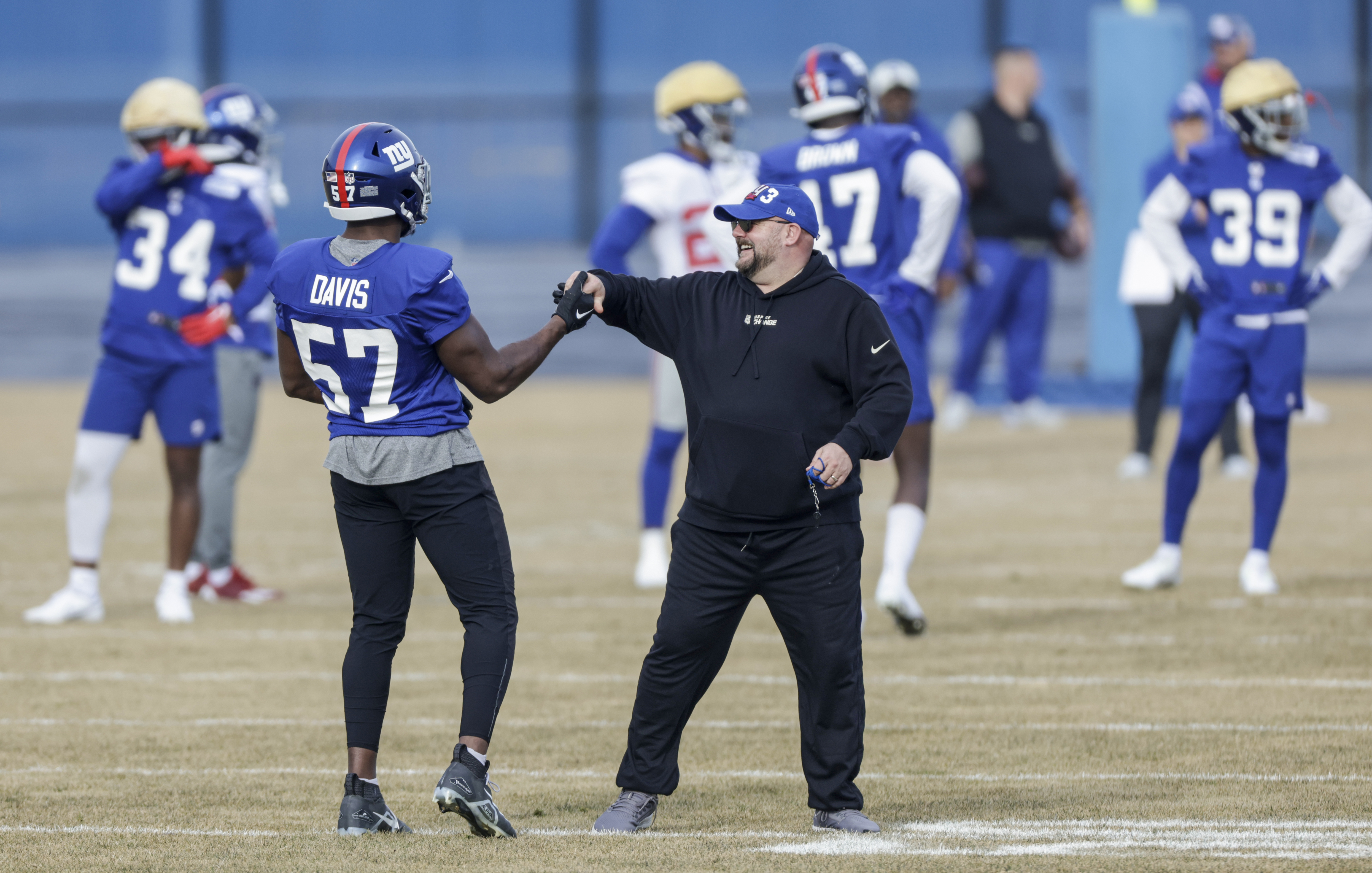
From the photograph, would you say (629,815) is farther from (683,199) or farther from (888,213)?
(683,199)

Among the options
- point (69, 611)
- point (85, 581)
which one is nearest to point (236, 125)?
point (85, 581)

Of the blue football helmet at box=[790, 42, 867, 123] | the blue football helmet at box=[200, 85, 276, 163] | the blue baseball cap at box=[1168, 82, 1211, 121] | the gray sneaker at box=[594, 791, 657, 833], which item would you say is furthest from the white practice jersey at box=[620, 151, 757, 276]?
the blue baseball cap at box=[1168, 82, 1211, 121]

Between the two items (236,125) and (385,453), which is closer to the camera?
(385,453)

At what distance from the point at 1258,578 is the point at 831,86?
2923 millimetres

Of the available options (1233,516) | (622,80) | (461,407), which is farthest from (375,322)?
(622,80)

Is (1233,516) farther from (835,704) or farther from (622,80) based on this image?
(622,80)

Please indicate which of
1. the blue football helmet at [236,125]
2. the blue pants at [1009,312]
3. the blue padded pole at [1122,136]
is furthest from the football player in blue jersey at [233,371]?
the blue padded pole at [1122,136]

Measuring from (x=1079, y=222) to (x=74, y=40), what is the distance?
24.7m

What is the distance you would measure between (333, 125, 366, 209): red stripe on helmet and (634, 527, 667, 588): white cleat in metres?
4.35

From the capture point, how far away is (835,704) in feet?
16.7

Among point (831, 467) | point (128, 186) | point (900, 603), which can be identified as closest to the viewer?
point (831, 467)

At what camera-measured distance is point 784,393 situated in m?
5.11

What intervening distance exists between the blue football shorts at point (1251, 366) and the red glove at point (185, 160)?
14.2ft

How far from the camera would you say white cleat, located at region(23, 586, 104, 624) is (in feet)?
27.7
